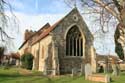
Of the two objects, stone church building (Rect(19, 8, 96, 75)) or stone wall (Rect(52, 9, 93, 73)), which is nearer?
stone church building (Rect(19, 8, 96, 75))

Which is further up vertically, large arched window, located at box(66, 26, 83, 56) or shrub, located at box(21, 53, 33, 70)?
large arched window, located at box(66, 26, 83, 56)

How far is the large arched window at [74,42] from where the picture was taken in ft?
164

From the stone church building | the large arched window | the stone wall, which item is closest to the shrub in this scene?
the stone church building

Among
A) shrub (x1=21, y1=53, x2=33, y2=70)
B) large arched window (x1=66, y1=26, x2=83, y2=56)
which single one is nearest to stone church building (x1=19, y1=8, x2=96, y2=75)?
large arched window (x1=66, y1=26, x2=83, y2=56)

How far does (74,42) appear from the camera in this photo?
5019cm

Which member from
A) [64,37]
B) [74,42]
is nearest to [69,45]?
[74,42]

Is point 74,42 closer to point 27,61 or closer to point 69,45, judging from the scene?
point 69,45

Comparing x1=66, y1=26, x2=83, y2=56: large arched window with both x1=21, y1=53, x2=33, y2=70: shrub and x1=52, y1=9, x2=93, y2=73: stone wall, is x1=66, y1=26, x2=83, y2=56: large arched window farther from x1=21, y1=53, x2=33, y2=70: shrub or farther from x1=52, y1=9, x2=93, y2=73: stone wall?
x1=21, y1=53, x2=33, y2=70: shrub

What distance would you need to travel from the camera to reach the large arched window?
5006 centimetres

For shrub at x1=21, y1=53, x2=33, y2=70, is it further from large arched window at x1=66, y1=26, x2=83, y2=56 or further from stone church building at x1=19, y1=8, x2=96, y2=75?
large arched window at x1=66, y1=26, x2=83, y2=56

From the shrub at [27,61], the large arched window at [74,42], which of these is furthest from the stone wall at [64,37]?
the shrub at [27,61]

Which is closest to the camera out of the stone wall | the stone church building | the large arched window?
the stone church building

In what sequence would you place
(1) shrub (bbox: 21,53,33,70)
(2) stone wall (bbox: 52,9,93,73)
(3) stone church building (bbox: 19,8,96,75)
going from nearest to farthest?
(3) stone church building (bbox: 19,8,96,75)
(2) stone wall (bbox: 52,9,93,73)
(1) shrub (bbox: 21,53,33,70)

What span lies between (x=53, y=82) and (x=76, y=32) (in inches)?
871
